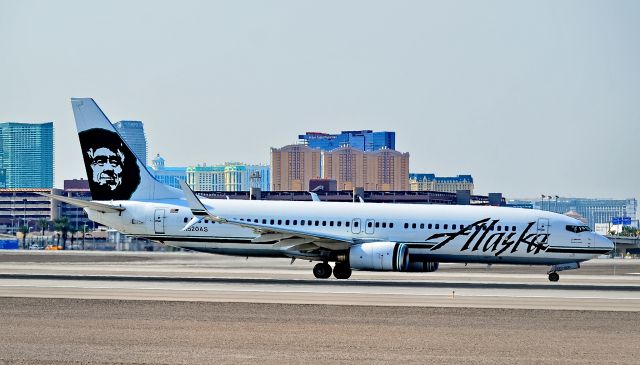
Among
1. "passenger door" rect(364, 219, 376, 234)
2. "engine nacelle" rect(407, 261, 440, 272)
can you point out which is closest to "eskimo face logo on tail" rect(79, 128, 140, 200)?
"passenger door" rect(364, 219, 376, 234)

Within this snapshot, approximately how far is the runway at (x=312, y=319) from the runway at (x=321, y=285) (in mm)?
91

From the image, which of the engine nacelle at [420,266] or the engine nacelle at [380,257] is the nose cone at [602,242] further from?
the engine nacelle at [380,257]

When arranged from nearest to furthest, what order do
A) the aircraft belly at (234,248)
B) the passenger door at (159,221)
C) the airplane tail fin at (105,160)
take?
the aircraft belly at (234,248)
the passenger door at (159,221)
the airplane tail fin at (105,160)

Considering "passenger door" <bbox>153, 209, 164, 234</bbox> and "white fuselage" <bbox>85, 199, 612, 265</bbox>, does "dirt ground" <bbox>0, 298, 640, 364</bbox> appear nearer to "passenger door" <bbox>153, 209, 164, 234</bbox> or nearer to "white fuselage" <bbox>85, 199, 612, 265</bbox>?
"white fuselage" <bbox>85, 199, 612, 265</bbox>

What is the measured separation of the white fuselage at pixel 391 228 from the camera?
5350cm

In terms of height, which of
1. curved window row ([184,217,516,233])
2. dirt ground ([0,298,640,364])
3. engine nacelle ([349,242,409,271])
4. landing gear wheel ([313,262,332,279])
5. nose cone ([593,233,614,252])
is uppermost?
curved window row ([184,217,516,233])

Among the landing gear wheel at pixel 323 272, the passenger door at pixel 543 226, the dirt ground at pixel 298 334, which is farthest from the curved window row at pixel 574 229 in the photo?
the dirt ground at pixel 298 334

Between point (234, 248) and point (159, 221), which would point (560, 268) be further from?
point (159, 221)

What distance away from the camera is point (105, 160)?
58.7 metres

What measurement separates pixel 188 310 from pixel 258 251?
1788 centimetres

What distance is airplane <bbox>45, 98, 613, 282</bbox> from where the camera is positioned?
53.3 m

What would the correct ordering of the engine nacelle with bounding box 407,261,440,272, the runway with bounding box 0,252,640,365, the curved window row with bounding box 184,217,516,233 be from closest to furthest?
the runway with bounding box 0,252,640,365
the curved window row with bounding box 184,217,516,233
the engine nacelle with bounding box 407,261,440,272

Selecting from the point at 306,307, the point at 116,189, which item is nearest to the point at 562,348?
the point at 306,307

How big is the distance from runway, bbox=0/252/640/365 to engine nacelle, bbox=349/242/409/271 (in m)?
0.81
